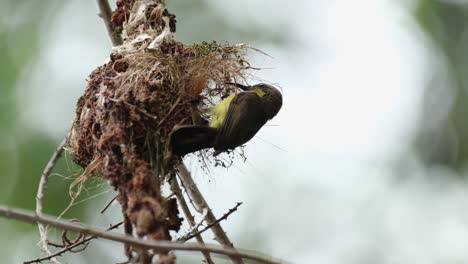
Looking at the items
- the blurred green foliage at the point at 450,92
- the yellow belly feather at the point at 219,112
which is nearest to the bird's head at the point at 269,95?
the yellow belly feather at the point at 219,112

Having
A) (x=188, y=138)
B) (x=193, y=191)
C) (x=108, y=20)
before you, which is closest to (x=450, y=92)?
(x=108, y=20)

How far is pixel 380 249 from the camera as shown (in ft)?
39.9

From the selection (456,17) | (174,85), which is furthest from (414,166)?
(174,85)

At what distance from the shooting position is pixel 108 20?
6.27 metres

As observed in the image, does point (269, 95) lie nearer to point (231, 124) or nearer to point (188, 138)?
point (231, 124)

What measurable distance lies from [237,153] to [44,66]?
508 centimetres

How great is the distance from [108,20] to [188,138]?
1.74 meters

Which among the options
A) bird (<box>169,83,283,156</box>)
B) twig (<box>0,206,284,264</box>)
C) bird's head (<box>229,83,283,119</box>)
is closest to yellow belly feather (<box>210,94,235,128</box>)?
bird (<box>169,83,283,156</box>)

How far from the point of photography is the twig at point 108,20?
6.12 m

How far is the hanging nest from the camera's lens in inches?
161

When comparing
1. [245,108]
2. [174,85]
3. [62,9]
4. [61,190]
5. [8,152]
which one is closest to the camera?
[174,85]

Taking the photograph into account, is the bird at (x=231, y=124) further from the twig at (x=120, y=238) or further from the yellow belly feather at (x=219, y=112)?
the twig at (x=120, y=238)

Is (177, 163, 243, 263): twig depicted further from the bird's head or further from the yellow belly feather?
the bird's head

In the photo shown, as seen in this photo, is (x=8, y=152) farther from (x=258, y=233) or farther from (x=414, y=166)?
(x=414, y=166)
